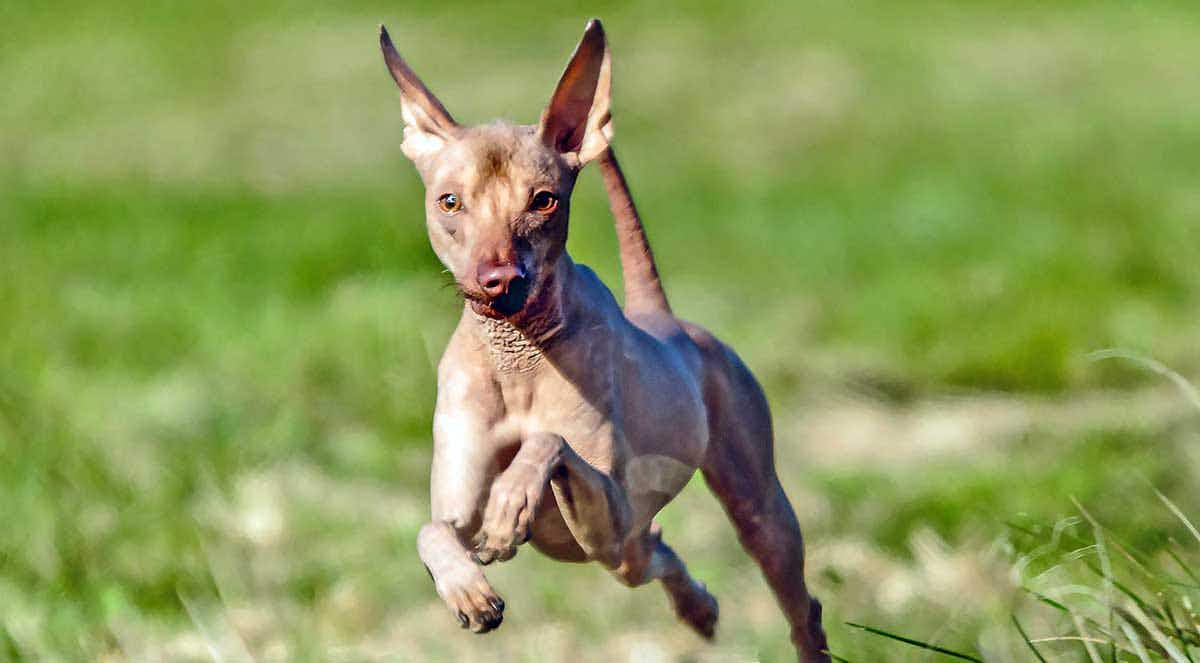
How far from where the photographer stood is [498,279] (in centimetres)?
259

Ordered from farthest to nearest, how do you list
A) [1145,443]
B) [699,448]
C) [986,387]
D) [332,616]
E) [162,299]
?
1. [162,299]
2. [986,387]
3. [1145,443]
4. [332,616]
5. [699,448]

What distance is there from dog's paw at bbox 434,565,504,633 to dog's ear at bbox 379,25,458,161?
23.1 inches

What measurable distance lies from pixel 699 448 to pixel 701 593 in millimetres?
551

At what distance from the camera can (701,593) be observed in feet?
11.4

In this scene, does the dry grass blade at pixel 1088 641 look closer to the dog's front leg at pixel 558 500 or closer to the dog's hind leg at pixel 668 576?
the dog's hind leg at pixel 668 576

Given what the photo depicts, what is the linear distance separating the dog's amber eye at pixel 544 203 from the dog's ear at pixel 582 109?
3.5 inches

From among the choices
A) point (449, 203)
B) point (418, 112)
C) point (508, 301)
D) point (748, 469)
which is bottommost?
point (748, 469)

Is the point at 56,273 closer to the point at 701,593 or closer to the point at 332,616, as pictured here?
the point at 332,616

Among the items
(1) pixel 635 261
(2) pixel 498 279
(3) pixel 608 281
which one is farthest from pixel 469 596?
(3) pixel 608 281

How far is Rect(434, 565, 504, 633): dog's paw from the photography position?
8.77ft

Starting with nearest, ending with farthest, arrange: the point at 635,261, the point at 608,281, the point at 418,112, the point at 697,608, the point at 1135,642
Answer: the point at 418,112 < the point at 635,261 < the point at 697,608 < the point at 1135,642 < the point at 608,281

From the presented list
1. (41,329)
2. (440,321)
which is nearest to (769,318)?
(440,321)

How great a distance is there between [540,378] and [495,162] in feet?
1.11

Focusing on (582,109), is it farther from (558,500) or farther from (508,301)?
(558,500)
